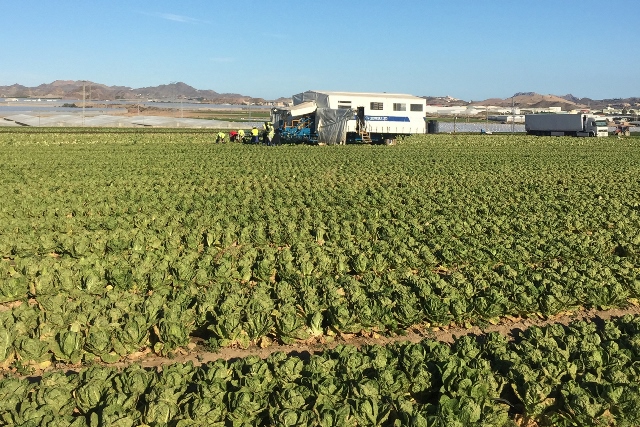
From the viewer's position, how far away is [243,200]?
18562mm

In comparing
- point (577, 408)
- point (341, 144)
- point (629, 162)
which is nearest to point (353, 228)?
point (577, 408)

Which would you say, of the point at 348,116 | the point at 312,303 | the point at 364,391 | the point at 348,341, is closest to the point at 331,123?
the point at 348,116

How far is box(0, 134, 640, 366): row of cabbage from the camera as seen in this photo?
8359 millimetres

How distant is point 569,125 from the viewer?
2547 inches

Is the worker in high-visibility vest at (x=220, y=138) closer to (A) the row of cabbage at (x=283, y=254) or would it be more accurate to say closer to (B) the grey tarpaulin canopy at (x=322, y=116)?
(B) the grey tarpaulin canopy at (x=322, y=116)

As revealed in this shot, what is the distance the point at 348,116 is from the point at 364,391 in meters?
38.8

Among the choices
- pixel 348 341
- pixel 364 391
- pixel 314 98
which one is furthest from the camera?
pixel 314 98

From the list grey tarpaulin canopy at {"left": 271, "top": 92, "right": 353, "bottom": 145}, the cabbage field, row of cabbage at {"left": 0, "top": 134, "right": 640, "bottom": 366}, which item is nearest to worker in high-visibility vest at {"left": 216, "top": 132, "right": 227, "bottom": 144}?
grey tarpaulin canopy at {"left": 271, "top": 92, "right": 353, "bottom": 145}

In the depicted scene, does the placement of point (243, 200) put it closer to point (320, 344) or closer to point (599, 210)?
point (320, 344)

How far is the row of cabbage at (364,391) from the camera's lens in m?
5.63

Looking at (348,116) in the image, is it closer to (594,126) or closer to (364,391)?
(594,126)

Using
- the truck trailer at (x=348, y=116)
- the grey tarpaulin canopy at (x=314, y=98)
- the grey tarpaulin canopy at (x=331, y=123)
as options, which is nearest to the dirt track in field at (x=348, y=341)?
the grey tarpaulin canopy at (x=331, y=123)

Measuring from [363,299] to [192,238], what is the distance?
546cm

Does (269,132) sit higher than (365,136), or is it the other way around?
(269,132)
